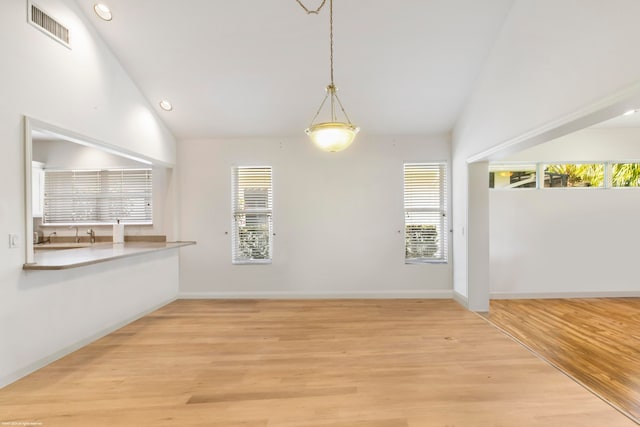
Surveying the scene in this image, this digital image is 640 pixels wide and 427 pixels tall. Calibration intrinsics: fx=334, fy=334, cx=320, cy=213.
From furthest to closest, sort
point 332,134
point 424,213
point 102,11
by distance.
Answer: point 424,213 < point 102,11 < point 332,134

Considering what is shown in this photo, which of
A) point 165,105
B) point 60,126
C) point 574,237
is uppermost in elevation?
point 165,105

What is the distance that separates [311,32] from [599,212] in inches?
207

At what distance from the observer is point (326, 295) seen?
17.7 feet

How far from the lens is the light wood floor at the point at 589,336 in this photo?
2.65 metres

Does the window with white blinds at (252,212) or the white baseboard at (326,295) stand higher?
the window with white blinds at (252,212)

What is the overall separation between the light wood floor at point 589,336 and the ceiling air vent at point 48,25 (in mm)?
5425

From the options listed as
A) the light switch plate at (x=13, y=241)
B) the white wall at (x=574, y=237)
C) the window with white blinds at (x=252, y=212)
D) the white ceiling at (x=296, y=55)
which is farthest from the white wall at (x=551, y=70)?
the light switch plate at (x=13, y=241)

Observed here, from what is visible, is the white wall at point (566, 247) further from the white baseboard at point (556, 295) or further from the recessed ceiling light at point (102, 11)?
the recessed ceiling light at point (102, 11)

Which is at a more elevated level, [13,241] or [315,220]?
[315,220]

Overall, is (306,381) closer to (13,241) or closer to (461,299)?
(13,241)

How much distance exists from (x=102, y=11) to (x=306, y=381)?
13.5 ft

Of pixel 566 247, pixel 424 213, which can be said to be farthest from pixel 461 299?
pixel 566 247

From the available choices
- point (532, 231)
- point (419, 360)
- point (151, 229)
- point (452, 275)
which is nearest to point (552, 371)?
point (419, 360)

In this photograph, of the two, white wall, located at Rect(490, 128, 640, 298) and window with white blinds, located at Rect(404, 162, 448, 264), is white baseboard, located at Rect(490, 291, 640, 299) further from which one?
window with white blinds, located at Rect(404, 162, 448, 264)
